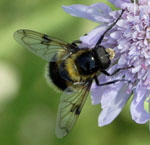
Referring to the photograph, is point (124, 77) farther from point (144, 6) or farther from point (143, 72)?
point (144, 6)

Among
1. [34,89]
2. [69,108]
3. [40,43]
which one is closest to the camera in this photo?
[69,108]

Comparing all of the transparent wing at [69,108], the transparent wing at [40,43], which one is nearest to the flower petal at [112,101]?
the transparent wing at [69,108]

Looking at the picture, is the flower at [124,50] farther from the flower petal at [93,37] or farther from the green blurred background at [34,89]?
the green blurred background at [34,89]

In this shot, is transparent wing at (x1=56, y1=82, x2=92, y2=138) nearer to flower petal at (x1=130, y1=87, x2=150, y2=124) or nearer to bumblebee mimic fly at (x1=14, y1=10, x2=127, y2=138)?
bumblebee mimic fly at (x1=14, y1=10, x2=127, y2=138)

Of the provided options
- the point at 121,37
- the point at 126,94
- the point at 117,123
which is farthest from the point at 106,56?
the point at 117,123

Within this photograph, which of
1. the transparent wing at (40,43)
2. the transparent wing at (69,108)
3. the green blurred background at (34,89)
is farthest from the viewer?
the green blurred background at (34,89)

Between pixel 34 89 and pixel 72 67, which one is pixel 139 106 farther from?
pixel 34 89

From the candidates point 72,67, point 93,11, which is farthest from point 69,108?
point 93,11
